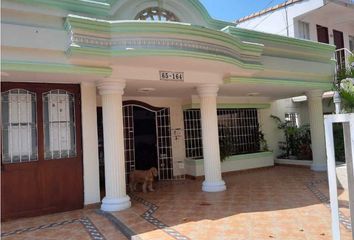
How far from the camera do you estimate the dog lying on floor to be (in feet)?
26.8

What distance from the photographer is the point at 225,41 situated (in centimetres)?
653

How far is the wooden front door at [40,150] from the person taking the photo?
6176mm

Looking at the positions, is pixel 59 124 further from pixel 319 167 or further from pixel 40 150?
pixel 319 167

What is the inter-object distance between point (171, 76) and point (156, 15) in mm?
1501

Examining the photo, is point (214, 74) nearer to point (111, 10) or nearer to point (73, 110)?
point (111, 10)

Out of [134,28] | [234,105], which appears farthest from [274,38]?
[134,28]

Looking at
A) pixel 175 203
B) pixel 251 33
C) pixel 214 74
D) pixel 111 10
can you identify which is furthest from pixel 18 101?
pixel 251 33

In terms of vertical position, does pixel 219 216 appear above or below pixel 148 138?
below

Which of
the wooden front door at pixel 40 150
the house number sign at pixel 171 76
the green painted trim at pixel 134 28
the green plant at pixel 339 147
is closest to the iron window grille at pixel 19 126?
the wooden front door at pixel 40 150

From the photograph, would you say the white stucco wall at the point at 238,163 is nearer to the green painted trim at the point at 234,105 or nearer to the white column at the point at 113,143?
the green painted trim at the point at 234,105

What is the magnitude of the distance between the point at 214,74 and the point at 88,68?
131 inches

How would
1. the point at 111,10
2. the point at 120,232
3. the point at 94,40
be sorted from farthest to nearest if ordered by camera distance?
1. the point at 111,10
2. the point at 94,40
3. the point at 120,232

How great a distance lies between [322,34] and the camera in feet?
44.3

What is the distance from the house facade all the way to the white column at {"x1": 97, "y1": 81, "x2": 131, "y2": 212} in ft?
0.07
